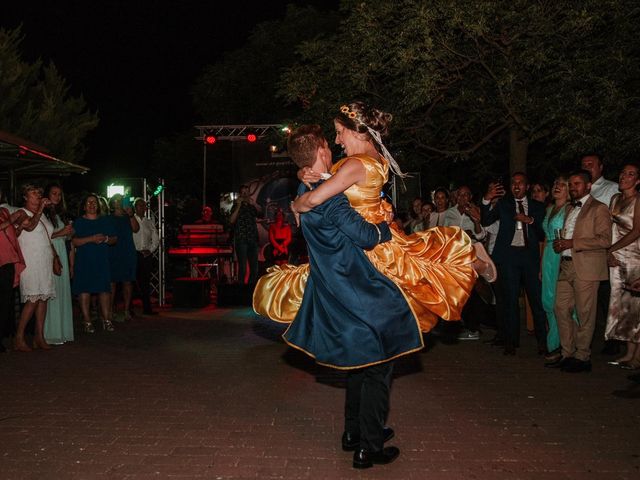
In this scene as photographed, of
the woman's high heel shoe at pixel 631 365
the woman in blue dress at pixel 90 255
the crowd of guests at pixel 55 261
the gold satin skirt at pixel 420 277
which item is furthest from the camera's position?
the woman in blue dress at pixel 90 255

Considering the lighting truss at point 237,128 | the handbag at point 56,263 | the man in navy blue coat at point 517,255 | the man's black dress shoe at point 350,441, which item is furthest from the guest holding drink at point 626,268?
the lighting truss at point 237,128

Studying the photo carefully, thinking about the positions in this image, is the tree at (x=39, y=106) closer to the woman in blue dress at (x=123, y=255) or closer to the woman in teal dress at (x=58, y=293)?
the woman in blue dress at (x=123, y=255)

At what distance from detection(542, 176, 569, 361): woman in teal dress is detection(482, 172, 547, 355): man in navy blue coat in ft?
0.47

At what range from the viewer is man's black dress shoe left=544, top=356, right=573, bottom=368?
297 inches

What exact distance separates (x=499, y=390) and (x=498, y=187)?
276 cm

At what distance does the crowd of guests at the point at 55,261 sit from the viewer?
8.72m

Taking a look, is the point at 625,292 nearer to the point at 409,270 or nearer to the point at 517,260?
the point at 517,260

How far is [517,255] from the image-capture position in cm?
836

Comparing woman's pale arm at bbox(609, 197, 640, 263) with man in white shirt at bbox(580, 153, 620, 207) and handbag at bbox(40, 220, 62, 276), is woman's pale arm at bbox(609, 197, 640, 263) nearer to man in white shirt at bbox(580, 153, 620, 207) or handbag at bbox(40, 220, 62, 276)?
man in white shirt at bbox(580, 153, 620, 207)

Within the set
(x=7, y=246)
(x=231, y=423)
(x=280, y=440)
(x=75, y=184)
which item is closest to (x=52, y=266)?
(x=7, y=246)

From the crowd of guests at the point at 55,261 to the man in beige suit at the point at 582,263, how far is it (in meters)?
6.43

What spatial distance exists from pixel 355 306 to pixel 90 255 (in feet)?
23.5

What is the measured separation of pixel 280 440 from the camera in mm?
5141

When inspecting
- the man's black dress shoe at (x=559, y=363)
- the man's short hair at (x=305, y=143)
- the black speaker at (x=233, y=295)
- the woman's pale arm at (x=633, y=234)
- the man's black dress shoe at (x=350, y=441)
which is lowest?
the man's black dress shoe at (x=350, y=441)
